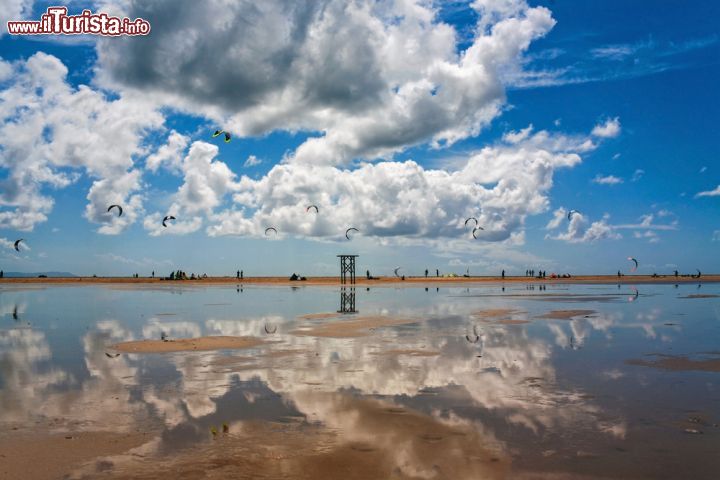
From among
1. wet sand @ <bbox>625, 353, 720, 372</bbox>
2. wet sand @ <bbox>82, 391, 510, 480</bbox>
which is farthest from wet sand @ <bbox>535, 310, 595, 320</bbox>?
wet sand @ <bbox>82, 391, 510, 480</bbox>

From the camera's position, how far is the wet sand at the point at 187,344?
67.4ft

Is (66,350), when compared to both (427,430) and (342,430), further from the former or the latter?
(427,430)

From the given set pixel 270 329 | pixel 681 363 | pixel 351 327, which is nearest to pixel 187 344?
pixel 270 329

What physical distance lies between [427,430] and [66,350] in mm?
17052

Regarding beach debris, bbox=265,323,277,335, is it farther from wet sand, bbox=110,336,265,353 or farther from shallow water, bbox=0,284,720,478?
wet sand, bbox=110,336,265,353

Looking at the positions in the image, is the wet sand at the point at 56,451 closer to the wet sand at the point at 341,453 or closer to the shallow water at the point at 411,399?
the shallow water at the point at 411,399

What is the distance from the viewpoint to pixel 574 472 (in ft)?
26.3

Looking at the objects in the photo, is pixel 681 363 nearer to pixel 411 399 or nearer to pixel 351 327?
pixel 411 399

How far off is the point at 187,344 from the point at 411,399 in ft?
42.3

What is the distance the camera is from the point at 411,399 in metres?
12.6

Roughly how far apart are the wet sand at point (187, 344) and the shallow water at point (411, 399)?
979 mm

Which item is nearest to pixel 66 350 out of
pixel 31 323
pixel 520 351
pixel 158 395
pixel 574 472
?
pixel 158 395

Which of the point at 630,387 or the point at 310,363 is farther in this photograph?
the point at 310,363

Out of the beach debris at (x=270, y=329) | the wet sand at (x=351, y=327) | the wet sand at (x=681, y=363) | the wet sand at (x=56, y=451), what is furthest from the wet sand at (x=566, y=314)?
the wet sand at (x=56, y=451)
